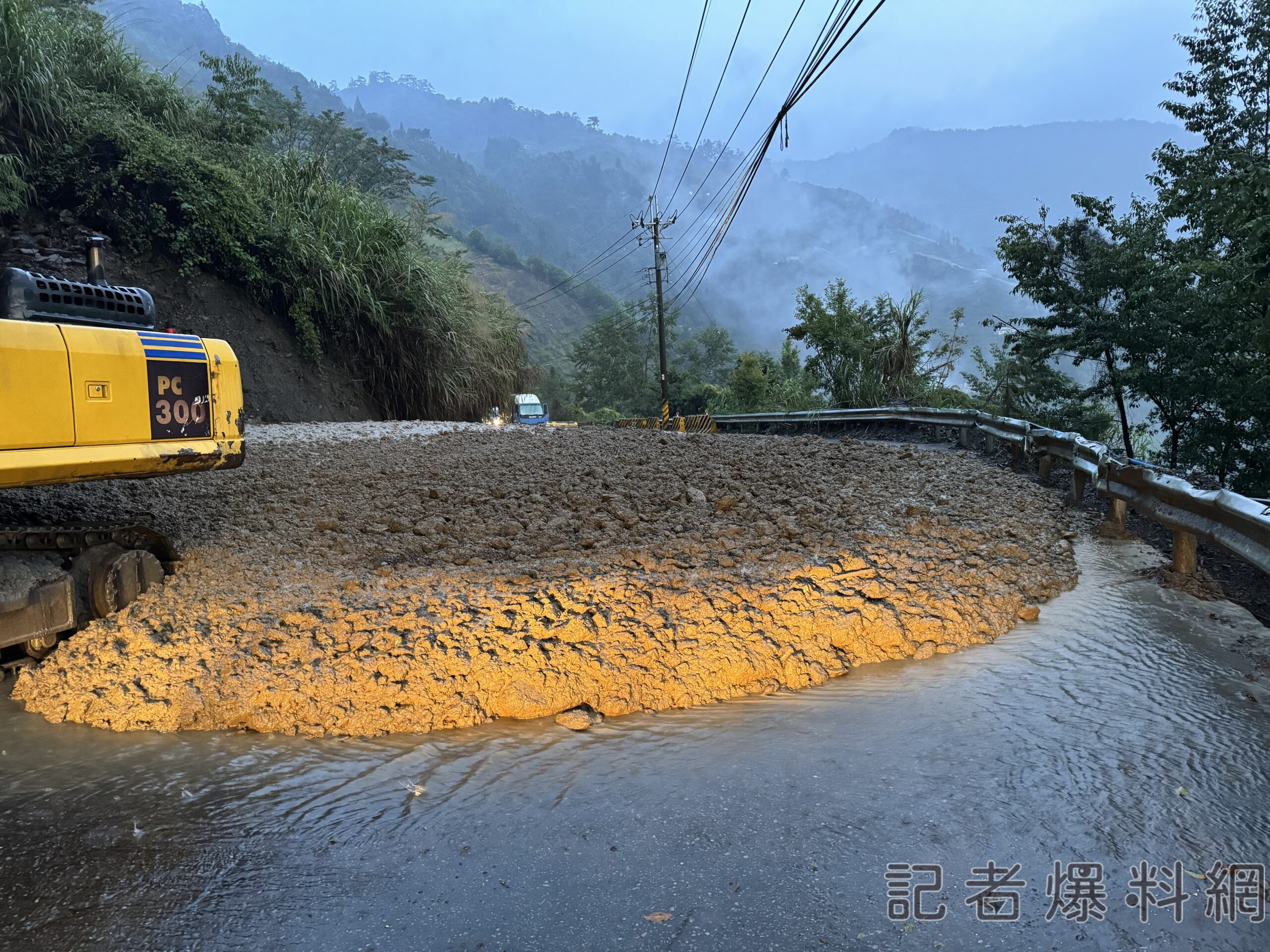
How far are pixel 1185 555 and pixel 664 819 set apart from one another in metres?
4.48

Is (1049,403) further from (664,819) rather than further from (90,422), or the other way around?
(90,422)

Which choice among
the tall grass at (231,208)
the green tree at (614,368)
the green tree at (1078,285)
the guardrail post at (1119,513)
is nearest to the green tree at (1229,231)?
the green tree at (1078,285)

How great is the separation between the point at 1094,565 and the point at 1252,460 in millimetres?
11896

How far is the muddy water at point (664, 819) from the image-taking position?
8.38ft

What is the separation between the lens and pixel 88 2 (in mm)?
30172

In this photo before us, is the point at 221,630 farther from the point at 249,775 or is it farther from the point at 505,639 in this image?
the point at 505,639

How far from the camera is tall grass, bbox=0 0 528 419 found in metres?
18.5

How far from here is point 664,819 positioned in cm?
315

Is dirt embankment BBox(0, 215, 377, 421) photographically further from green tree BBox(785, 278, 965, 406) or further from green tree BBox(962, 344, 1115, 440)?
green tree BBox(962, 344, 1115, 440)

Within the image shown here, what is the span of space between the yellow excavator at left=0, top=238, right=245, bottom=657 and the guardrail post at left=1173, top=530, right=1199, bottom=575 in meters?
6.08

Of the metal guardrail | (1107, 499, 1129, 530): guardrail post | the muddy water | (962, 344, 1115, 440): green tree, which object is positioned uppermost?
(962, 344, 1115, 440): green tree

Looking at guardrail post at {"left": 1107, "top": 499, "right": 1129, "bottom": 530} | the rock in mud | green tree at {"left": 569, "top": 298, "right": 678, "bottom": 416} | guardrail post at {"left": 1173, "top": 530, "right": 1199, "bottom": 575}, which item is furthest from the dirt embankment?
green tree at {"left": 569, "top": 298, "right": 678, "bottom": 416}

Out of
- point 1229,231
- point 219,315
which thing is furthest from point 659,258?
point 1229,231

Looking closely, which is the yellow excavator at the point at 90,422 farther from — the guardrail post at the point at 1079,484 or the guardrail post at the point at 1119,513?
the guardrail post at the point at 1079,484
